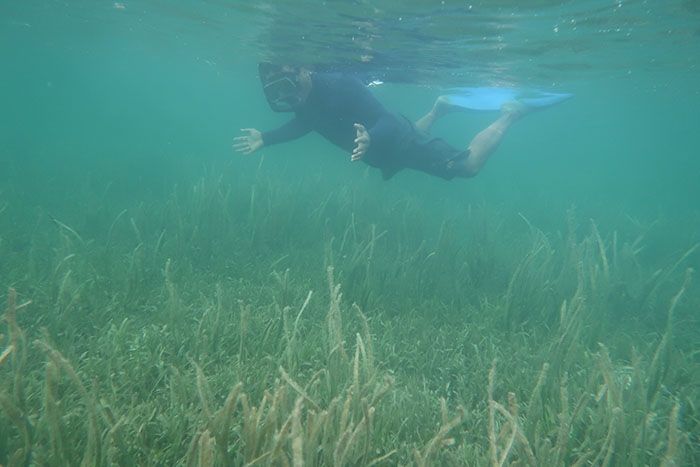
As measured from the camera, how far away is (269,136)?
873 cm

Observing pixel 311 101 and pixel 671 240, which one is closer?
pixel 311 101

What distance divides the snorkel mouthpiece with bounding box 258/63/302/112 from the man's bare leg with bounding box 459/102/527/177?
4.28m

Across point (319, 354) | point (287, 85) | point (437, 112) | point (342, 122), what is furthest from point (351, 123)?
point (437, 112)

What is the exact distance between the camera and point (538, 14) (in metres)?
11.4

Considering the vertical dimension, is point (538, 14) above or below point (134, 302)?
above

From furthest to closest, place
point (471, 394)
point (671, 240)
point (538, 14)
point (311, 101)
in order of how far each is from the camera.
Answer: point (671, 240) → point (538, 14) → point (311, 101) → point (471, 394)

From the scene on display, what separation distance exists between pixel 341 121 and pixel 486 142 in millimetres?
4323

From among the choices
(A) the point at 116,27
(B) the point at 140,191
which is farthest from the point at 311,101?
(A) the point at 116,27

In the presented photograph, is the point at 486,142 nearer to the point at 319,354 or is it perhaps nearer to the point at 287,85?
the point at 287,85

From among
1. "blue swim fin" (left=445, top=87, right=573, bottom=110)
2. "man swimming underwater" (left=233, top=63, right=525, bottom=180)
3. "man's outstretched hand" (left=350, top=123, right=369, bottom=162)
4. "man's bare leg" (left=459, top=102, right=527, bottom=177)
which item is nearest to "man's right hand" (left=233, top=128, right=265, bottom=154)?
"man swimming underwater" (left=233, top=63, right=525, bottom=180)

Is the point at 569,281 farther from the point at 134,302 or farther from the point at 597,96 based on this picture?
the point at 597,96

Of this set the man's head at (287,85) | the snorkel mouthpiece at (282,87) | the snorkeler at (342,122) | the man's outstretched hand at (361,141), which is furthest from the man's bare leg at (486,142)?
the snorkel mouthpiece at (282,87)

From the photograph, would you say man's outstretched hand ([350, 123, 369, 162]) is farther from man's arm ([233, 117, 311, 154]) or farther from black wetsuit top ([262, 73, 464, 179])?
man's arm ([233, 117, 311, 154])

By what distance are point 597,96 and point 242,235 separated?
1221 inches
